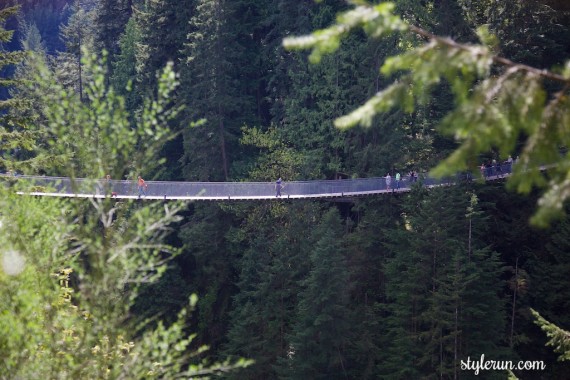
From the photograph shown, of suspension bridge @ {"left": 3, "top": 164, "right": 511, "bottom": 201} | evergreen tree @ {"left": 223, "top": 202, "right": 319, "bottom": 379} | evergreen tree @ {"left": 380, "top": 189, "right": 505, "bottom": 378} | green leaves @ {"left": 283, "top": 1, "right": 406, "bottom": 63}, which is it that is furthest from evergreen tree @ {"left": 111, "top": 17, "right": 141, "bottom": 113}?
green leaves @ {"left": 283, "top": 1, "right": 406, "bottom": 63}

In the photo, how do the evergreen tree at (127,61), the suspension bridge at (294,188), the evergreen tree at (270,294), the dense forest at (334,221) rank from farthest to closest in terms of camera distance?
1. the evergreen tree at (127,61)
2. the evergreen tree at (270,294)
3. the suspension bridge at (294,188)
4. the dense forest at (334,221)

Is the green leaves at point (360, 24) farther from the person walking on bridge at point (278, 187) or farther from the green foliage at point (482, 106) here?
the person walking on bridge at point (278, 187)

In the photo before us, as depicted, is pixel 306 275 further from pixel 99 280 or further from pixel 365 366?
pixel 99 280

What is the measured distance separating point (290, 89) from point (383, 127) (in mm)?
5017

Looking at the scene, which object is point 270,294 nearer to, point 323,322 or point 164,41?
point 323,322

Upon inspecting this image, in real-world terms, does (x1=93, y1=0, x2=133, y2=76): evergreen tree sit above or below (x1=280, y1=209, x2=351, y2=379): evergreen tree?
above

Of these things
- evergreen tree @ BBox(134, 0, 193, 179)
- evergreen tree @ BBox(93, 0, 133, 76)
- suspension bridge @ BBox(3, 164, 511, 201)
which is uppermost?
evergreen tree @ BBox(93, 0, 133, 76)

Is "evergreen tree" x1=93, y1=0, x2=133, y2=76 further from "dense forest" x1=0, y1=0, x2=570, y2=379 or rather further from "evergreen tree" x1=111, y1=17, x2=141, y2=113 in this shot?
"dense forest" x1=0, y1=0, x2=570, y2=379

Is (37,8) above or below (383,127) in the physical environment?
above

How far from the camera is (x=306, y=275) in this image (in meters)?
21.4

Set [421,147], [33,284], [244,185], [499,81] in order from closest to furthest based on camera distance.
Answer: [499,81]
[33,284]
[244,185]
[421,147]


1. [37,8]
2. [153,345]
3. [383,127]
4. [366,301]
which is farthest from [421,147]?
[37,8]

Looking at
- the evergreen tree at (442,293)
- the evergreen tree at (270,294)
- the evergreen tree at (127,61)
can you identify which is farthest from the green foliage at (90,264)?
the evergreen tree at (127,61)

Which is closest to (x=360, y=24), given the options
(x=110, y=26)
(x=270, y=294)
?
(x=270, y=294)
